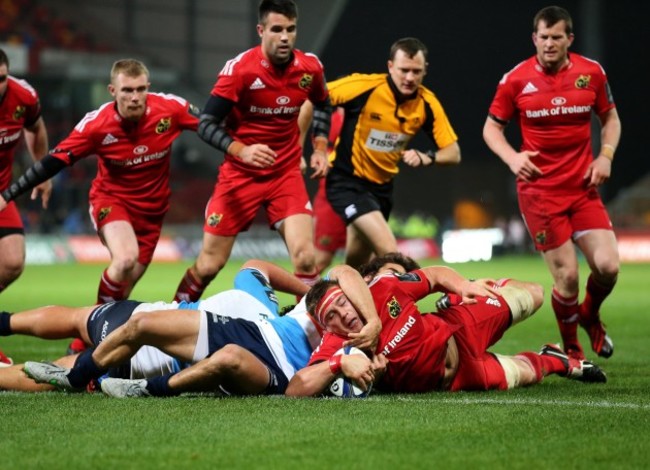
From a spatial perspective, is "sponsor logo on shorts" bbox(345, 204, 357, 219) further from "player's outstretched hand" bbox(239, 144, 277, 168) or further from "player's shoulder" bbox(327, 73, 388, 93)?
"player's outstretched hand" bbox(239, 144, 277, 168)

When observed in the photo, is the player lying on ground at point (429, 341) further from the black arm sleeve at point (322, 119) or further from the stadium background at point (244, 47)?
the stadium background at point (244, 47)

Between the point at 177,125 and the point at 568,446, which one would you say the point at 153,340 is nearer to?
the point at 568,446

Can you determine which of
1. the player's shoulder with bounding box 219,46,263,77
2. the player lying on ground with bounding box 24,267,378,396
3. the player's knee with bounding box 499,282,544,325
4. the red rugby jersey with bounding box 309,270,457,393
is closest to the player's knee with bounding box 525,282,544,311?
the player's knee with bounding box 499,282,544,325

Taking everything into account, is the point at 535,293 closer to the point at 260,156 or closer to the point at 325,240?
the point at 260,156

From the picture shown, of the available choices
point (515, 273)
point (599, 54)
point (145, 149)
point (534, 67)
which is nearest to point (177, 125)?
point (145, 149)

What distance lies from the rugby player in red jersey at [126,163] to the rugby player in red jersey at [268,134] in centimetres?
51

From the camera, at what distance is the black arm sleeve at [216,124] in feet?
28.2

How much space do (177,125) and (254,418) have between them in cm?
442

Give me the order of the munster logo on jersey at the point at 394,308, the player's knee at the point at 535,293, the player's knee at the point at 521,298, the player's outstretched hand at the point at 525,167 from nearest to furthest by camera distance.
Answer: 1. the munster logo on jersey at the point at 394,308
2. the player's knee at the point at 521,298
3. the player's knee at the point at 535,293
4. the player's outstretched hand at the point at 525,167

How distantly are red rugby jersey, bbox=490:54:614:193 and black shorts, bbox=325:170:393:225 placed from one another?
1.57 meters

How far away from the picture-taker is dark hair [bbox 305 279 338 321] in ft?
21.0

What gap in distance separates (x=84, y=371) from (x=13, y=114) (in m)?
3.63

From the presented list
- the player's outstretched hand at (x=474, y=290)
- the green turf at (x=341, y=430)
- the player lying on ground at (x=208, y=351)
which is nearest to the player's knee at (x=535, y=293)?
the green turf at (x=341, y=430)

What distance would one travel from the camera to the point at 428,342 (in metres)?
6.45
